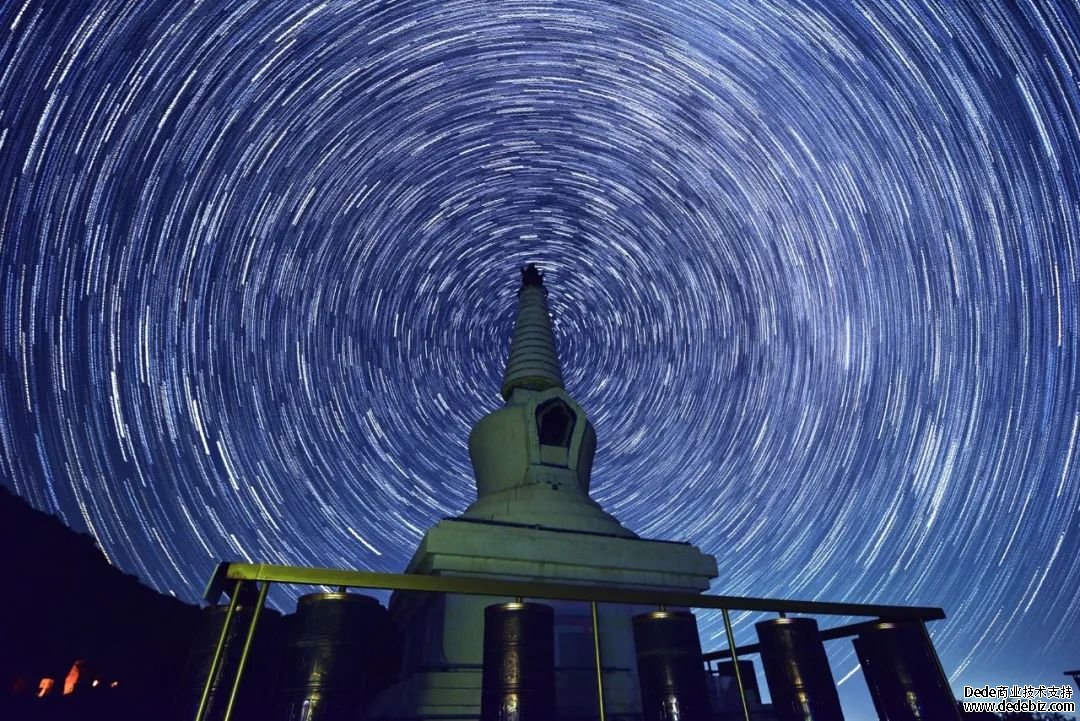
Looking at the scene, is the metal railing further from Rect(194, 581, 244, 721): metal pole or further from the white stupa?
the white stupa

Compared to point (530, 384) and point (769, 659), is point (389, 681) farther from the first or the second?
point (530, 384)

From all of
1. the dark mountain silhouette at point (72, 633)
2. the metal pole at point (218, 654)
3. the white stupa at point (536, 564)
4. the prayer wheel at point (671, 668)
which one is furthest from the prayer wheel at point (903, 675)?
the dark mountain silhouette at point (72, 633)

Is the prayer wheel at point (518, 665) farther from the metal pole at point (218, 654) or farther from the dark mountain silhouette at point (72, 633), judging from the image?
the dark mountain silhouette at point (72, 633)

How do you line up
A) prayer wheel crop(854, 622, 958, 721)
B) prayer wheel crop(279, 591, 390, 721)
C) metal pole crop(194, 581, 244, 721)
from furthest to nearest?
prayer wheel crop(854, 622, 958, 721) < prayer wheel crop(279, 591, 390, 721) < metal pole crop(194, 581, 244, 721)

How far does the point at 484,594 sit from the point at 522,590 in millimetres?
531

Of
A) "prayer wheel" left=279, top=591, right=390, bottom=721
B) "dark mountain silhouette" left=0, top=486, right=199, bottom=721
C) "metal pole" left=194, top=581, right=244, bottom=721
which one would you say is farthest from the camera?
"dark mountain silhouette" left=0, top=486, right=199, bottom=721

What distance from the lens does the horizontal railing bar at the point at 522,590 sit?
4741 mm

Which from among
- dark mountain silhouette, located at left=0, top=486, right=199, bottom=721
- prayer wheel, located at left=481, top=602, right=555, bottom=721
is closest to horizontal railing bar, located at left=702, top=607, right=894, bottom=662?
prayer wheel, located at left=481, top=602, right=555, bottom=721

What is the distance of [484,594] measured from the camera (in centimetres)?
500

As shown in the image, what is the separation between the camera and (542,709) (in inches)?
204

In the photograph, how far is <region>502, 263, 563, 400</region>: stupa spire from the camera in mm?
20266

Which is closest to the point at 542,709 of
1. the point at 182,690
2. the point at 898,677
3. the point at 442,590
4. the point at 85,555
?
the point at 442,590

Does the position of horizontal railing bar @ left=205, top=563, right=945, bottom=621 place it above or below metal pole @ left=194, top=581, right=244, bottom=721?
above

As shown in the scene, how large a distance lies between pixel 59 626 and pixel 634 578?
62.8 feet
